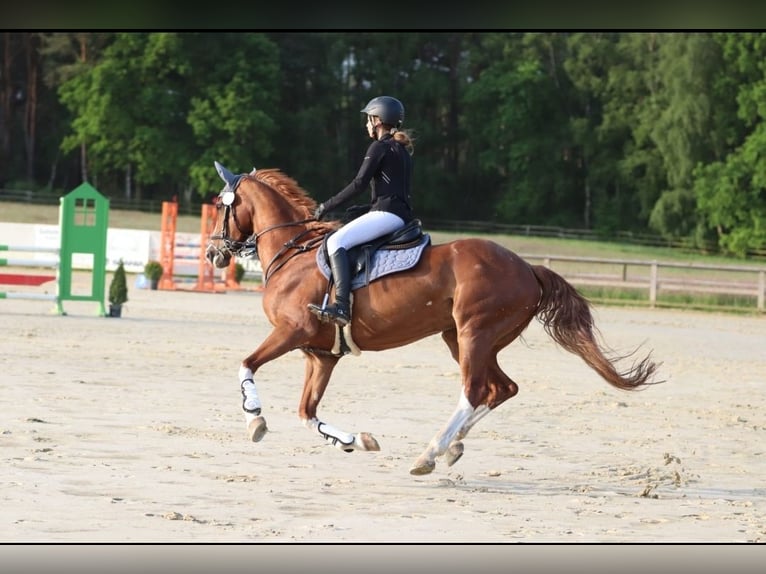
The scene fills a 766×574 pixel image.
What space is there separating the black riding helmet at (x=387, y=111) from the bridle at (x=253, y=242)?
95cm

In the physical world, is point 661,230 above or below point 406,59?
below

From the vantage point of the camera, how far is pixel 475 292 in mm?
8344

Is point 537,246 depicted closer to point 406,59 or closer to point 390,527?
point 406,59

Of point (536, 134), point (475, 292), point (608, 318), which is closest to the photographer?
point (475, 292)

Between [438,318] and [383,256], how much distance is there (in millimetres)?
560

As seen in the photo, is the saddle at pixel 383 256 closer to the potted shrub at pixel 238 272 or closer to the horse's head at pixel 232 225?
the horse's head at pixel 232 225

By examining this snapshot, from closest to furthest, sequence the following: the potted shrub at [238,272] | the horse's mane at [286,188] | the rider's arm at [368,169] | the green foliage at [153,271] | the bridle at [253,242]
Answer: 1. the rider's arm at [368,169]
2. the bridle at [253,242]
3. the horse's mane at [286,188]
4. the green foliage at [153,271]
5. the potted shrub at [238,272]

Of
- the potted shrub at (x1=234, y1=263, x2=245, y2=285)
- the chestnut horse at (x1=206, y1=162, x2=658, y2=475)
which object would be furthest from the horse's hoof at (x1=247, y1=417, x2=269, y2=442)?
the potted shrub at (x1=234, y1=263, x2=245, y2=285)

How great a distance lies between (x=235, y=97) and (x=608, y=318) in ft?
98.1

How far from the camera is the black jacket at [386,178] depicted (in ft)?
27.6

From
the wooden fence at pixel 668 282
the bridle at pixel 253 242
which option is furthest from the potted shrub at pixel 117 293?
the wooden fence at pixel 668 282

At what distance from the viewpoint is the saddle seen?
333 inches

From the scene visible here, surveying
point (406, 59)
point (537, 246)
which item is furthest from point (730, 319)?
point (406, 59)

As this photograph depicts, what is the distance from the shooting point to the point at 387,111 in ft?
28.0
